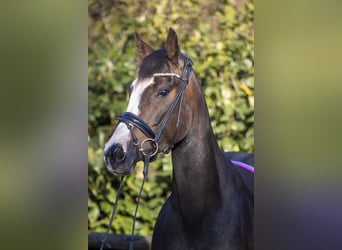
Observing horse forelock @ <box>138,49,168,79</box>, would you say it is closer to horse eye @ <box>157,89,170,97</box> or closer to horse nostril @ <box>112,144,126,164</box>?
horse eye @ <box>157,89,170,97</box>

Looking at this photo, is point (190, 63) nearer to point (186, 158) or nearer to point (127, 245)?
point (186, 158)

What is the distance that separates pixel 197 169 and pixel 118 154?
1.24 feet

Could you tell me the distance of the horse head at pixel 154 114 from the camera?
2254 millimetres

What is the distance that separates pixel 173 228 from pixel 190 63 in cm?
83

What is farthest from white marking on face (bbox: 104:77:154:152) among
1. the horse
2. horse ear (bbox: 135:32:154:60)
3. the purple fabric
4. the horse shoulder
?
the purple fabric

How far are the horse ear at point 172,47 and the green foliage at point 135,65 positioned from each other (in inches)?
8.4

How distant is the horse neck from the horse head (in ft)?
0.15

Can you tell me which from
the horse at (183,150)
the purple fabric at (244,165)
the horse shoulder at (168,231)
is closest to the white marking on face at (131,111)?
the horse at (183,150)

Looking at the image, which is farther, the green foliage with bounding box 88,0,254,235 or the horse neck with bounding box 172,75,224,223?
the green foliage with bounding box 88,0,254,235

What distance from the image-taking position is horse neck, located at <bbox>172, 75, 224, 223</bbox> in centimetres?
230

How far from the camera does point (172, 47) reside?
7.67 feet
